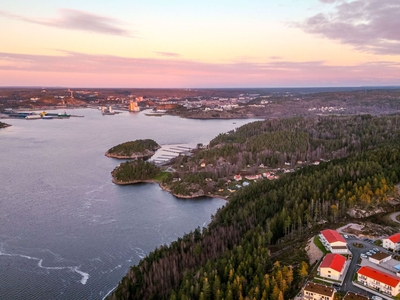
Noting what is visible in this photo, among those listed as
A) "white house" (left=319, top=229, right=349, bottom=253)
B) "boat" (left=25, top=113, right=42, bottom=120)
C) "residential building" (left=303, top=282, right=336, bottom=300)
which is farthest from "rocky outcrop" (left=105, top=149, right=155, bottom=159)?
"boat" (left=25, top=113, right=42, bottom=120)

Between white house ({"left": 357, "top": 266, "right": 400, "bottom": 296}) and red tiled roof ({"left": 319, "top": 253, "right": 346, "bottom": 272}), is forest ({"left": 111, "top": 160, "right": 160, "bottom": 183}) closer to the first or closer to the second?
red tiled roof ({"left": 319, "top": 253, "right": 346, "bottom": 272})

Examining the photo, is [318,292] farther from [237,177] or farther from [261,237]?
[237,177]

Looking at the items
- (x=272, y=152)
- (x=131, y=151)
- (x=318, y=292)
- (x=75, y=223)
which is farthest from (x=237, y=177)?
(x=318, y=292)

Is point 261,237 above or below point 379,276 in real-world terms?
below

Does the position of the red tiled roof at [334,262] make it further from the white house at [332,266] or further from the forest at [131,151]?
the forest at [131,151]

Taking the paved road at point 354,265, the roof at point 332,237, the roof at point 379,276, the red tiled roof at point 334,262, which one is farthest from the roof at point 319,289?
the roof at point 332,237

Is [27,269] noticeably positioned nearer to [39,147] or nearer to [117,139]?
[39,147]
